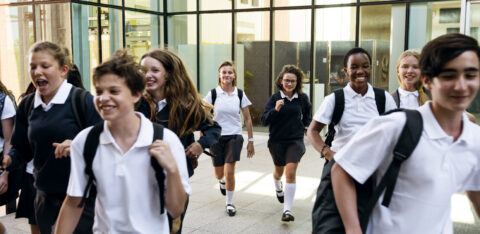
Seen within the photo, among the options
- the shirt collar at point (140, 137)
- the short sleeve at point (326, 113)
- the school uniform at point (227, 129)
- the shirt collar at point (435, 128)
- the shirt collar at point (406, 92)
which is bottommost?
the school uniform at point (227, 129)

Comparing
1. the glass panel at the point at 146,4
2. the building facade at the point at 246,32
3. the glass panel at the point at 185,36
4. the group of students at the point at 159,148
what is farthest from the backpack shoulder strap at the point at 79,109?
the glass panel at the point at 185,36

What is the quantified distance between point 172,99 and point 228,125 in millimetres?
3302

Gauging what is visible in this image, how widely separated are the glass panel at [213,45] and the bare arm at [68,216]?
43.7ft

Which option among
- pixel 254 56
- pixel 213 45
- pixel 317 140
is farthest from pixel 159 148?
pixel 213 45

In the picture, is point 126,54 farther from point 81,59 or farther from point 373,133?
point 81,59

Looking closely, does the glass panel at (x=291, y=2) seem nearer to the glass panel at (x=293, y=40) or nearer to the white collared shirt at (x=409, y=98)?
the glass panel at (x=293, y=40)

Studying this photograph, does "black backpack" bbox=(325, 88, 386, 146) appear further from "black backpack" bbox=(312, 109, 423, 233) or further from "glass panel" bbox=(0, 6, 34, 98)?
"glass panel" bbox=(0, 6, 34, 98)

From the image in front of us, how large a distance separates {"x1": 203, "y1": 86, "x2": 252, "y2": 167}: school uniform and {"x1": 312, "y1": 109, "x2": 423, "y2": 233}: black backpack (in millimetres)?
4588

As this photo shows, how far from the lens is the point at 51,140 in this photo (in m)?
3.24

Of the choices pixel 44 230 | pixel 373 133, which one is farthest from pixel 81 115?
pixel 373 133

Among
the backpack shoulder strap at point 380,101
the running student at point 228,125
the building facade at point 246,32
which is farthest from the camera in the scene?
the building facade at point 246,32

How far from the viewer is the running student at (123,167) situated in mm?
2297

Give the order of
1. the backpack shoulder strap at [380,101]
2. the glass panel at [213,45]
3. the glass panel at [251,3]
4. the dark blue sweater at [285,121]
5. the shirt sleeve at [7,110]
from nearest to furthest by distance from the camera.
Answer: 1. the shirt sleeve at [7,110]
2. the backpack shoulder strap at [380,101]
3. the dark blue sweater at [285,121]
4. the glass panel at [251,3]
5. the glass panel at [213,45]

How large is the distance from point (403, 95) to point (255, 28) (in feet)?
34.0
